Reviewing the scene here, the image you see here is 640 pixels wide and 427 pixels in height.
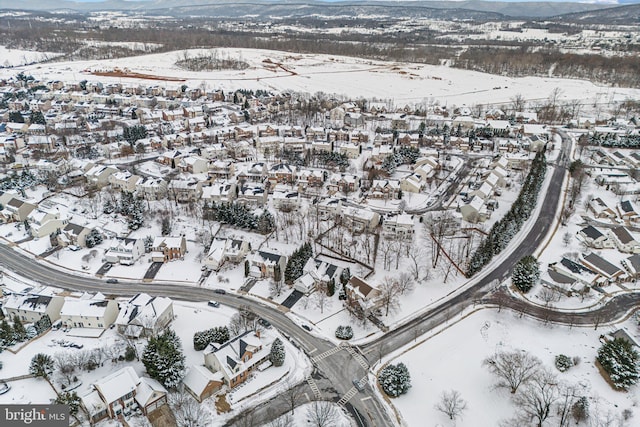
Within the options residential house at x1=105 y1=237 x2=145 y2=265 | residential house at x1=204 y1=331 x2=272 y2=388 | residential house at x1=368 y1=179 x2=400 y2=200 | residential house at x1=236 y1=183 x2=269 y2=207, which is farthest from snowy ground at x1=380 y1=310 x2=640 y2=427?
residential house at x1=236 y1=183 x2=269 y2=207

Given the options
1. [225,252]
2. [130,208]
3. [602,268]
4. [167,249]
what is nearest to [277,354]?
[225,252]

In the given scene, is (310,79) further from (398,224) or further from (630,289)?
(630,289)

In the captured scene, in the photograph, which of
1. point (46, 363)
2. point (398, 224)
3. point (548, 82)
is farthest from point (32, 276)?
point (548, 82)

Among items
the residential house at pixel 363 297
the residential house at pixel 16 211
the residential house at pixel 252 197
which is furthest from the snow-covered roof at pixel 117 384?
the residential house at pixel 16 211

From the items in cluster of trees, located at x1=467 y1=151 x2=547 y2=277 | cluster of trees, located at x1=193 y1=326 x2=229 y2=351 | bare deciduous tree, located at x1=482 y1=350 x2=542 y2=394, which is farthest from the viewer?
cluster of trees, located at x1=467 y1=151 x2=547 y2=277

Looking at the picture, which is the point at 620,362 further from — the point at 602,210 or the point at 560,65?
the point at 560,65

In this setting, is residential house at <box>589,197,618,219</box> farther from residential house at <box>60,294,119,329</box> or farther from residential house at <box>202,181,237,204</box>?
residential house at <box>60,294,119,329</box>
